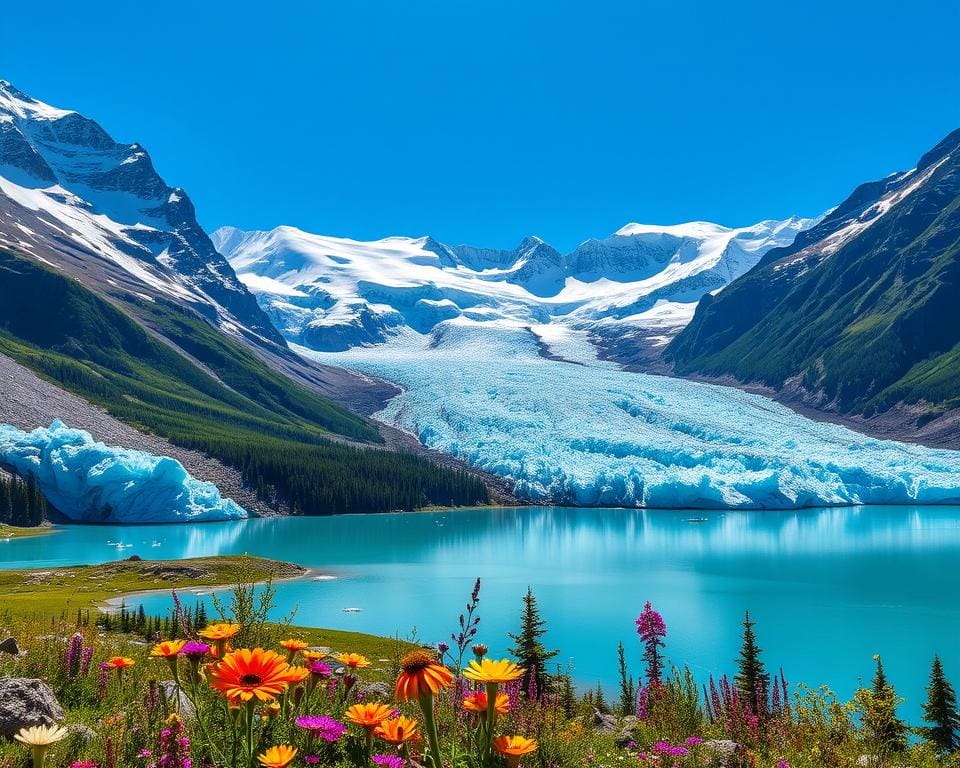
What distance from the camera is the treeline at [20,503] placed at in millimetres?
88125

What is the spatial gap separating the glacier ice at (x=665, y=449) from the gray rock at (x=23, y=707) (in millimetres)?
112593

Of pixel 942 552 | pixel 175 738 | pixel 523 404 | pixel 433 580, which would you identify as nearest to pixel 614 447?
pixel 523 404

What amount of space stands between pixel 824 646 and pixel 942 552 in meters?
43.5

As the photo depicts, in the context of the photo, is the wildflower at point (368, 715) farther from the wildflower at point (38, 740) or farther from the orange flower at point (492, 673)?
the wildflower at point (38, 740)

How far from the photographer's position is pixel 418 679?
3.63 meters

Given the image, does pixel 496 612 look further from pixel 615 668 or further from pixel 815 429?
pixel 815 429

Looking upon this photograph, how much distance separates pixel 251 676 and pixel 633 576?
2343 inches

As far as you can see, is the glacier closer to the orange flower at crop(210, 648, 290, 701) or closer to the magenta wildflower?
the magenta wildflower

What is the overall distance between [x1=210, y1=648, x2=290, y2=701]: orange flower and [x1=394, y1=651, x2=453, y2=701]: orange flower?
22.5 inches

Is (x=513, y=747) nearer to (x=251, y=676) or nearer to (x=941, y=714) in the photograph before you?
(x=251, y=676)

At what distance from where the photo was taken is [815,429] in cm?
14412

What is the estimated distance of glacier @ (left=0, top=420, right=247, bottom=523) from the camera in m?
95.0

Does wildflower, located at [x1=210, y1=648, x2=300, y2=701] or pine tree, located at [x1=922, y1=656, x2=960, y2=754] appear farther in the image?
pine tree, located at [x1=922, y1=656, x2=960, y2=754]

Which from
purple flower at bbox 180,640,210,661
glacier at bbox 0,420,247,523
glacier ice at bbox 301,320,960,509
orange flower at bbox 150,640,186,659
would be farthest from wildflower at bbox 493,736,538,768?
glacier ice at bbox 301,320,960,509
